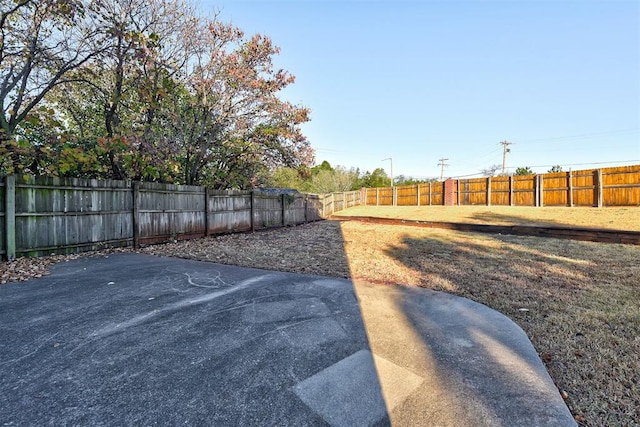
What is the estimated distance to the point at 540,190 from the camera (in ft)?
50.6

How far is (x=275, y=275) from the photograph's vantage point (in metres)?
4.71

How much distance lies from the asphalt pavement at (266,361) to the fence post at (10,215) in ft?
7.51

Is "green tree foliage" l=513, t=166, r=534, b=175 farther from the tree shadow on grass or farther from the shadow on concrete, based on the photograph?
the shadow on concrete

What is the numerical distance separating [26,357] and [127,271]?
2937 millimetres

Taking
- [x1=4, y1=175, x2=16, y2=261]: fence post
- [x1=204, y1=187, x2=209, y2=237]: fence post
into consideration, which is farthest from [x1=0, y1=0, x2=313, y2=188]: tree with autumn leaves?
[x1=204, y1=187, x2=209, y2=237]: fence post

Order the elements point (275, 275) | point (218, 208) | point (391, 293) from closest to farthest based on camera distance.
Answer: point (391, 293), point (275, 275), point (218, 208)

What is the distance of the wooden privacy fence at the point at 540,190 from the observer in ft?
40.4

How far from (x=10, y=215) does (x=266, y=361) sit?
6.18 metres

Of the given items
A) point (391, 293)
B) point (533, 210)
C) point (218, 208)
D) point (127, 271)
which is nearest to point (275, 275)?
point (391, 293)

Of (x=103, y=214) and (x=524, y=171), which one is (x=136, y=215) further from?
(x=524, y=171)

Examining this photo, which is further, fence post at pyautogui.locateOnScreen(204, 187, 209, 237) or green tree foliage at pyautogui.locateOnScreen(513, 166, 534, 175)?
green tree foliage at pyautogui.locateOnScreen(513, 166, 534, 175)

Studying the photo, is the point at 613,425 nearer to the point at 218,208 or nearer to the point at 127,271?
the point at 127,271

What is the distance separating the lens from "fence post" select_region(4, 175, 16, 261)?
532 cm

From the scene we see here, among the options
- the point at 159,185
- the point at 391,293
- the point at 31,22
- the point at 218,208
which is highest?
the point at 31,22
